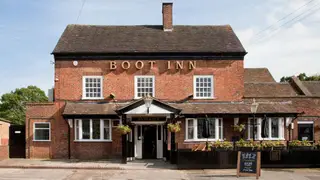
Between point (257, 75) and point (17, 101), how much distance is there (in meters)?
54.8

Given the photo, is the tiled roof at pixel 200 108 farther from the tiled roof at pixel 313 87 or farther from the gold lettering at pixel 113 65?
the tiled roof at pixel 313 87

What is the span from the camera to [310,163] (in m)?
22.6

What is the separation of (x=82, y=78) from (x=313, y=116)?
1464 centimetres

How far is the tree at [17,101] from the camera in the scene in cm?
8056

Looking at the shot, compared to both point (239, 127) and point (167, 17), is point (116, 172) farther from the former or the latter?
point (167, 17)

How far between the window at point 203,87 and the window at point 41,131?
9.16 meters

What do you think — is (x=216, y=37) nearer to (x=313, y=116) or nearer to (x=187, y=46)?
(x=187, y=46)

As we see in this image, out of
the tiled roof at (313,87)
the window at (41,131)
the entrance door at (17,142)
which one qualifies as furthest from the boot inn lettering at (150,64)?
the tiled roof at (313,87)

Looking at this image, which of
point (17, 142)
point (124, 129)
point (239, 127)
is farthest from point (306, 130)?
point (17, 142)

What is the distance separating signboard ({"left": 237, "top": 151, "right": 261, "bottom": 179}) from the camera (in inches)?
739

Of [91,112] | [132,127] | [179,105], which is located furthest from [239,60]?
[91,112]

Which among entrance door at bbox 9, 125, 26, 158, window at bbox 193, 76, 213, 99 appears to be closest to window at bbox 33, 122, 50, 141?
entrance door at bbox 9, 125, 26, 158

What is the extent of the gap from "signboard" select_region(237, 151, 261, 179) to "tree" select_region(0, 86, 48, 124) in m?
65.9

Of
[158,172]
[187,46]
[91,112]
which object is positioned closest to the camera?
[158,172]
